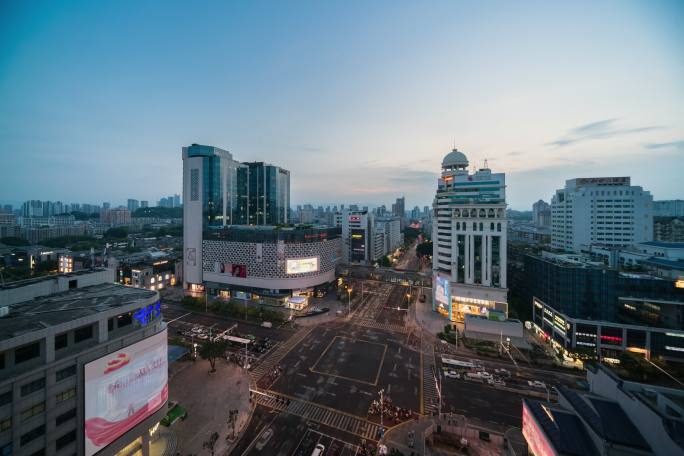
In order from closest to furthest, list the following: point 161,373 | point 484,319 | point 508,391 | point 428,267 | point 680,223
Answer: point 161,373
point 508,391
point 484,319
point 680,223
point 428,267

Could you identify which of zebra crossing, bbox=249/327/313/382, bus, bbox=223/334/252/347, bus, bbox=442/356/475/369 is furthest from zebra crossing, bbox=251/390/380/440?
bus, bbox=442/356/475/369

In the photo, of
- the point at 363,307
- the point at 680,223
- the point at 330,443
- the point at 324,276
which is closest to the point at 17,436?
the point at 330,443

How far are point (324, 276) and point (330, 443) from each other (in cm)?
5775

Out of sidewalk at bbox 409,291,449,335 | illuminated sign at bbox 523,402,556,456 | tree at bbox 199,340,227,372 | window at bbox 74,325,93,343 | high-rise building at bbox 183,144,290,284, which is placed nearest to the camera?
illuminated sign at bbox 523,402,556,456

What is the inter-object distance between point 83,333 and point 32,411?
19.3ft

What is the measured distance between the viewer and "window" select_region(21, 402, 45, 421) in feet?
64.8

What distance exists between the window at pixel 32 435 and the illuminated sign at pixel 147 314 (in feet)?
31.9

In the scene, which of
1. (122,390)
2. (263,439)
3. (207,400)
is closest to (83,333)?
(122,390)

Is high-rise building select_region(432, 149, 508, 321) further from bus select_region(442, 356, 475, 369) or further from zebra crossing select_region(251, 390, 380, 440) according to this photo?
zebra crossing select_region(251, 390, 380, 440)

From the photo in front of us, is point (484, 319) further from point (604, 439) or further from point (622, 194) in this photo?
point (622, 194)

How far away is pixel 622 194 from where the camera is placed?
98000 mm

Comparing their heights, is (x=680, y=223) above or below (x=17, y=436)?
above

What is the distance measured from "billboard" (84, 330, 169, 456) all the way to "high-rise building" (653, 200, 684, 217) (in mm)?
281143

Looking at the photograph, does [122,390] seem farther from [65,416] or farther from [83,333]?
[83,333]
